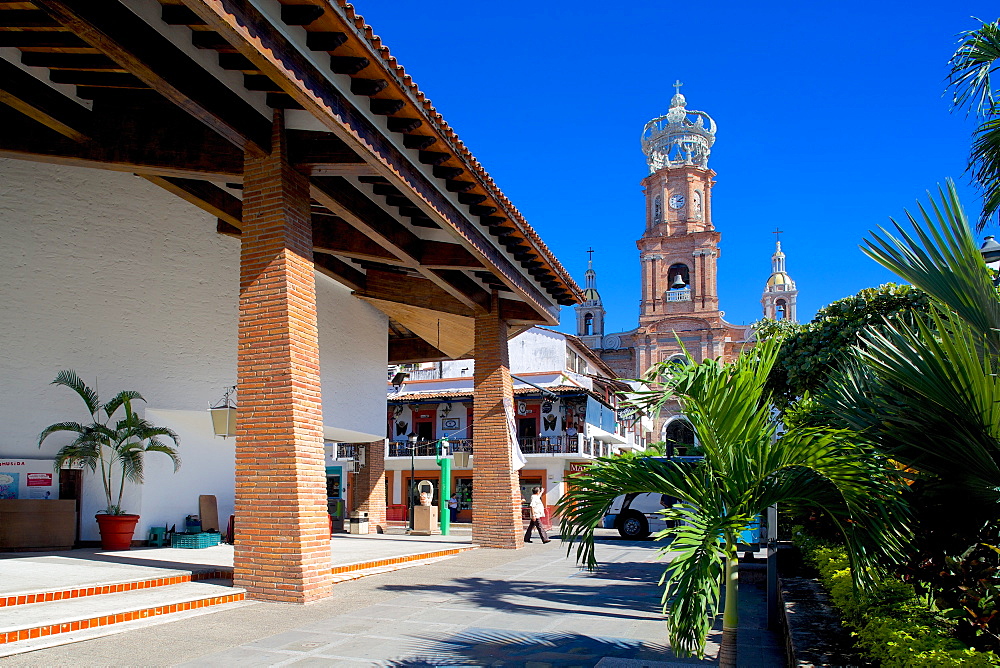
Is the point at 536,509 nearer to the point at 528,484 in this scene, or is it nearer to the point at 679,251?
the point at 528,484

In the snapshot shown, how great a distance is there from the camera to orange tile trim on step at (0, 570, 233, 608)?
7.48 meters

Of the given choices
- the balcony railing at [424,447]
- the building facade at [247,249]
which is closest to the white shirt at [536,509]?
the building facade at [247,249]

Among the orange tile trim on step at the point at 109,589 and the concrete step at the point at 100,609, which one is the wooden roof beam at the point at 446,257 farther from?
the concrete step at the point at 100,609

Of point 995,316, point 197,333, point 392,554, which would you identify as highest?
point 197,333

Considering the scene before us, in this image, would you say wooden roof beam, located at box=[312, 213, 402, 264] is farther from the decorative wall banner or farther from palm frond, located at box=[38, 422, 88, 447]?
palm frond, located at box=[38, 422, 88, 447]

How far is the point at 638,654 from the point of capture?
241 inches

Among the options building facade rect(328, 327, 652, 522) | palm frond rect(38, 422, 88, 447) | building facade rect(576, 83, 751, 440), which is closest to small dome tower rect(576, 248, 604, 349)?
building facade rect(576, 83, 751, 440)

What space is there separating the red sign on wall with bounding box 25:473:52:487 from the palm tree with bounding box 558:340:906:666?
11.3 metres

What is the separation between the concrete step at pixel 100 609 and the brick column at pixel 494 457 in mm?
7529

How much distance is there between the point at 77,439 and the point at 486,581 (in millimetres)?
7185

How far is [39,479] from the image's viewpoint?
12.7m

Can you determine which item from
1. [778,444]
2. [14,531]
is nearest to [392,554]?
[14,531]

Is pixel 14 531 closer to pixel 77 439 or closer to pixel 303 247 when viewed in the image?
pixel 77 439

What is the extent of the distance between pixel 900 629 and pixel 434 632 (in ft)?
13.7
